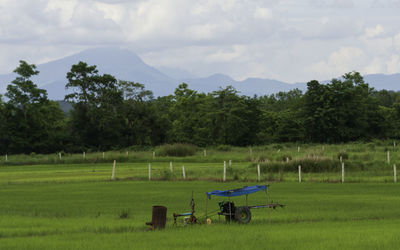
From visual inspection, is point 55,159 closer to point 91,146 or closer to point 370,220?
point 91,146

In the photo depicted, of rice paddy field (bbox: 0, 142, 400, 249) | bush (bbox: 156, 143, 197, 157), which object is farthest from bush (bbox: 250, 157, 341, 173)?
bush (bbox: 156, 143, 197, 157)

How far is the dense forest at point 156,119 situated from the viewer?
92625mm

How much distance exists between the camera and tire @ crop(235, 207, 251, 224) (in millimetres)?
22562

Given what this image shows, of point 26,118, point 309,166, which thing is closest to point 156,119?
point 26,118

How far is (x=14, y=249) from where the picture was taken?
1703 cm

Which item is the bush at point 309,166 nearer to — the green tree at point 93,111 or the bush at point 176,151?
the bush at point 176,151

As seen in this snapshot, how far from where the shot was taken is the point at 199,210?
27516 millimetres

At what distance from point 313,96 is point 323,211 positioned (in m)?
78.3

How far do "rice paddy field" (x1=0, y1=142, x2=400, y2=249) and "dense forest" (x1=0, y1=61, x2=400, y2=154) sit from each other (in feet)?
122

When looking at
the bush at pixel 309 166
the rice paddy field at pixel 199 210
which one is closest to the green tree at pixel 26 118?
the rice paddy field at pixel 199 210

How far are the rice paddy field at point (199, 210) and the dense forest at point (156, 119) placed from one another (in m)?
37.1

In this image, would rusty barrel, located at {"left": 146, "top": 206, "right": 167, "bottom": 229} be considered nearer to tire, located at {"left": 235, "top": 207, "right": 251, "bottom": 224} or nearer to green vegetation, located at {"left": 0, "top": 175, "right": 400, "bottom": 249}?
green vegetation, located at {"left": 0, "top": 175, "right": 400, "bottom": 249}

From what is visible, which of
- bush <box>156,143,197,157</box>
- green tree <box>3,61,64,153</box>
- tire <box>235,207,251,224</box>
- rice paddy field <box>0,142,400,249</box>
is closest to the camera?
rice paddy field <box>0,142,400,249</box>

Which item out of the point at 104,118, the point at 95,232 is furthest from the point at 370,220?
the point at 104,118
